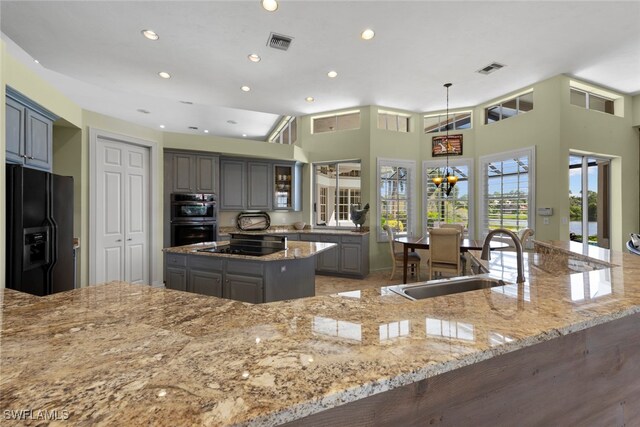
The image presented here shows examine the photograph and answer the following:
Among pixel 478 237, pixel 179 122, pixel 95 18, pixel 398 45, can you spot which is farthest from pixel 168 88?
pixel 478 237

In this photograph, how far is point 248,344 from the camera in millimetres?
708

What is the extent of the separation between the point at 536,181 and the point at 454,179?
133cm

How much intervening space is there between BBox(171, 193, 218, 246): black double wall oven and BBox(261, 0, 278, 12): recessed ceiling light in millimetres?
2946

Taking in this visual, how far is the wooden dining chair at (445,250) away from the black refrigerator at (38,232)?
166 inches

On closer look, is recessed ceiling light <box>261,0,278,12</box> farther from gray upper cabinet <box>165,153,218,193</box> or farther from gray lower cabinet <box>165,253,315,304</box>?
gray upper cabinet <box>165,153,218,193</box>

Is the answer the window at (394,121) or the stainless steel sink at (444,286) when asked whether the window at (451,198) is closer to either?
the window at (394,121)

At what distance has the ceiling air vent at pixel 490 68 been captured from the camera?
13.1 feet

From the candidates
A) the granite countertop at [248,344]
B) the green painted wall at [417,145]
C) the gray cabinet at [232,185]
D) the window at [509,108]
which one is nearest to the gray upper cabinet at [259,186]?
the gray cabinet at [232,185]

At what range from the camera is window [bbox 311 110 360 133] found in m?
5.79

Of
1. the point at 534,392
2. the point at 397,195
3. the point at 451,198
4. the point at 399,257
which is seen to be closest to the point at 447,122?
the point at 451,198

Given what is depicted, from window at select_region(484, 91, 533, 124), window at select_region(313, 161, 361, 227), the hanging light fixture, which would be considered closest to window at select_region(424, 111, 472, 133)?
the hanging light fixture

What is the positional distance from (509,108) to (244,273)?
5452mm

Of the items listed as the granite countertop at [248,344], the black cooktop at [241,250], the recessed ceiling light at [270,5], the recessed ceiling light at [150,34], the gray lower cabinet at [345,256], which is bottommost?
the gray lower cabinet at [345,256]

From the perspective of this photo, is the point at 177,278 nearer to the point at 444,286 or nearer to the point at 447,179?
the point at 444,286
